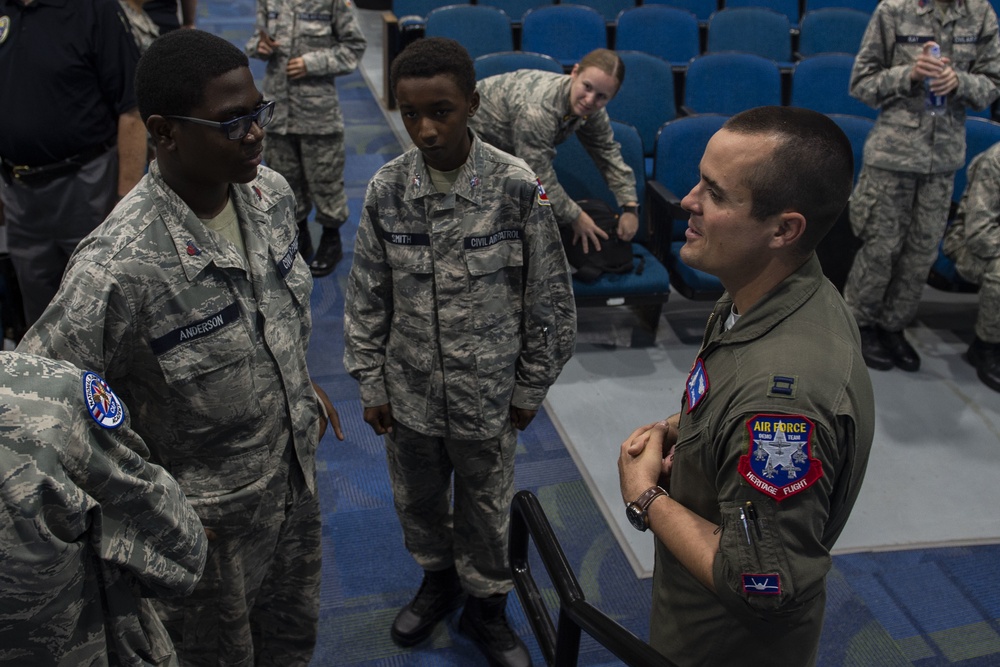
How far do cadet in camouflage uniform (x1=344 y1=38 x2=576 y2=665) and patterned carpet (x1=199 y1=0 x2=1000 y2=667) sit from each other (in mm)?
291

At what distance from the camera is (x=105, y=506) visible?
3.36 ft

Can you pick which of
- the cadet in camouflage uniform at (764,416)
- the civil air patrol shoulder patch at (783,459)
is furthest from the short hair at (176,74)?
the civil air patrol shoulder patch at (783,459)

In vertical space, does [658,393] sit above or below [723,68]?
below

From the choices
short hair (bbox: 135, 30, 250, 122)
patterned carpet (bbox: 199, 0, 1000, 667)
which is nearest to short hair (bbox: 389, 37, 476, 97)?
short hair (bbox: 135, 30, 250, 122)

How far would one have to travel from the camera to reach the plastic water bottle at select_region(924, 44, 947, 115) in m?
3.38

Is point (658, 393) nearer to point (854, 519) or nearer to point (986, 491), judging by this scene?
point (854, 519)

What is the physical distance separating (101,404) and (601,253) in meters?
2.84

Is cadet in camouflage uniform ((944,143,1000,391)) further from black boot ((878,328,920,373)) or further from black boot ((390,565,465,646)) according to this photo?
black boot ((390,565,465,646))

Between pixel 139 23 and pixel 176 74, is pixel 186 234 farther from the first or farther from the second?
pixel 139 23

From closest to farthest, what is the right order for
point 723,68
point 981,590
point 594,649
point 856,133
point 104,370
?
point 104,370 → point 594,649 → point 981,590 → point 856,133 → point 723,68

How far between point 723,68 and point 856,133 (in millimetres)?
930

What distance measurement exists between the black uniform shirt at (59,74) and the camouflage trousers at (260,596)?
5.68 feet

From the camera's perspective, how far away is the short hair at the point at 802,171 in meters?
1.18


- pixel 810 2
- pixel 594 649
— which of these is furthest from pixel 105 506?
pixel 810 2
